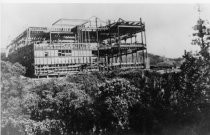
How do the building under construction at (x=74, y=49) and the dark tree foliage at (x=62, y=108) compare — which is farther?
the building under construction at (x=74, y=49)

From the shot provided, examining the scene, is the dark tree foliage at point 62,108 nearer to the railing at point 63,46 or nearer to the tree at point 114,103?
the tree at point 114,103

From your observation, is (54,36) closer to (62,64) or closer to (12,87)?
(62,64)

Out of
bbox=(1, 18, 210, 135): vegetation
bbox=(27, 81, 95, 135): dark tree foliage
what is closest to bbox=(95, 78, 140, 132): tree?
bbox=(1, 18, 210, 135): vegetation

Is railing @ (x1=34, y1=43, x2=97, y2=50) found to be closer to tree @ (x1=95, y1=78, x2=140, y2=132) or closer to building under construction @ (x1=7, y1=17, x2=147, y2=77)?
building under construction @ (x1=7, y1=17, x2=147, y2=77)

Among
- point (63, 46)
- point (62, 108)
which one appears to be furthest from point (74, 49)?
point (62, 108)

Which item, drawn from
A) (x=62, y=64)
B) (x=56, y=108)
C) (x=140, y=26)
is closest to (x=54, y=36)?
(x=62, y=64)

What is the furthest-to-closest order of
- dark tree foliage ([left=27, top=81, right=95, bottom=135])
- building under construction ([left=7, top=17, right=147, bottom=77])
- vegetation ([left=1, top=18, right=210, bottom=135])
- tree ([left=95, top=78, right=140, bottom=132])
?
1. building under construction ([left=7, top=17, right=147, bottom=77])
2. tree ([left=95, top=78, right=140, bottom=132])
3. dark tree foliage ([left=27, top=81, right=95, bottom=135])
4. vegetation ([left=1, top=18, right=210, bottom=135])

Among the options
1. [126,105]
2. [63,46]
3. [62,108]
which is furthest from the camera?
[63,46]

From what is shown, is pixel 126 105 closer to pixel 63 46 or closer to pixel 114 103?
pixel 114 103

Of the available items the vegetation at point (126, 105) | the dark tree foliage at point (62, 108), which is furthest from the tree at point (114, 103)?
the dark tree foliage at point (62, 108)

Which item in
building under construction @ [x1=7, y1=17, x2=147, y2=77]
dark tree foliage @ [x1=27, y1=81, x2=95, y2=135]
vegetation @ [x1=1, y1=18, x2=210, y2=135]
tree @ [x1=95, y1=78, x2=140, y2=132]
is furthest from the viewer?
building under construction @ [x1=7, y1=17, x2=147, y2=77]
